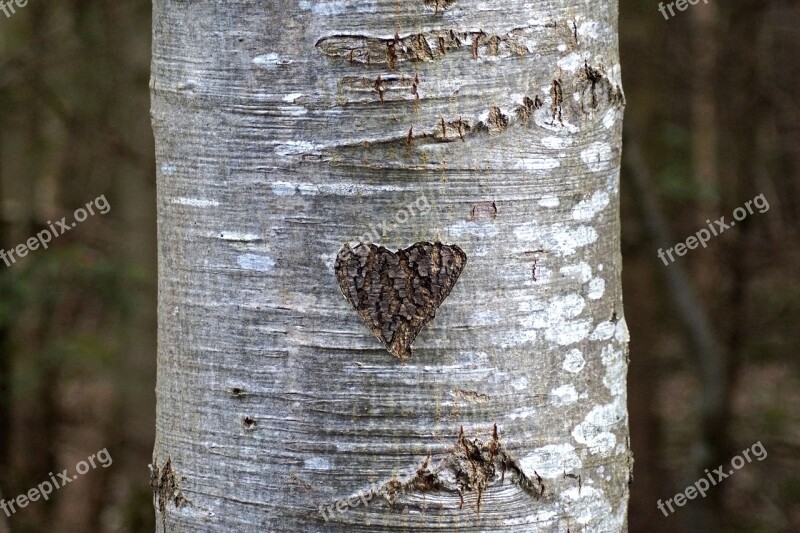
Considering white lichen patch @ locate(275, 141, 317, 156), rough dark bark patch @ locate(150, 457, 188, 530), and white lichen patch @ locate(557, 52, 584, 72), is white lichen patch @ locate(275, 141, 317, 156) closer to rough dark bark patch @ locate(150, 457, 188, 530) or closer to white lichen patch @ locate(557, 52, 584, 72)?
white lichen patch @ locate(557, 52, 584, 72)

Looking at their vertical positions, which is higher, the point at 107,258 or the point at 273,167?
the point at 273,167

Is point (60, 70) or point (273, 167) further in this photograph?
point (60, 70)

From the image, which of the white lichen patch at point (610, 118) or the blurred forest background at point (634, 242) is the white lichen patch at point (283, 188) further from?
the blurred forest background at point (634, 242)

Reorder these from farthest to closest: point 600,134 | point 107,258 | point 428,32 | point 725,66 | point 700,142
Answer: point 700,142, point 725,66, point 107,258, point 600,134, point 428,32

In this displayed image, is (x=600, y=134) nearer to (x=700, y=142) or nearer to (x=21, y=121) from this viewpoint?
(x=21, y=121)

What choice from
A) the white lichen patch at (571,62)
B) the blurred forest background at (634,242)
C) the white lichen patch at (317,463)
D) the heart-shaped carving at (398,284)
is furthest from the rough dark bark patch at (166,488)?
the blurred forest background at (634,242)

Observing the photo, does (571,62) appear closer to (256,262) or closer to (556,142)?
(556,142)

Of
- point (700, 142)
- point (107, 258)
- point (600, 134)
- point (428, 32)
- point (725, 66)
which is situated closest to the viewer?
point (428, 32)

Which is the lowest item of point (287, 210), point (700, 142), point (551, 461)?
point (551, 461)

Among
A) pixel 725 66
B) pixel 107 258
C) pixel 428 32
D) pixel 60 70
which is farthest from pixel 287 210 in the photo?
pixel 725 66
